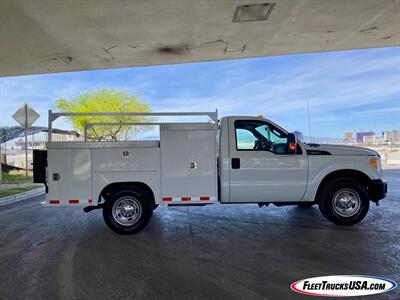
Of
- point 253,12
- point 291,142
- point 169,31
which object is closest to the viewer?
point 291,142

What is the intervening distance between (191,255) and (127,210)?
195cm

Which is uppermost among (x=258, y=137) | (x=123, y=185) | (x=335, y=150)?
(x=258, y=137)

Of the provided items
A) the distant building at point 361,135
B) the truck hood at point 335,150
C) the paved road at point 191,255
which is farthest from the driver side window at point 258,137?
the distant building at point 361,135

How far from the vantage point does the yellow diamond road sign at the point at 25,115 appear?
46.2 feet

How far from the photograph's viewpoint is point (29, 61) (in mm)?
12484

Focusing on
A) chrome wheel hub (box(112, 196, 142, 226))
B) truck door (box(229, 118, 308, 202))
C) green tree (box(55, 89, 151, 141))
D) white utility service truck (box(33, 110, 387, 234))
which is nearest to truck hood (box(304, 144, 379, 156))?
white utility service truck (box(33, 110, 387, 234))

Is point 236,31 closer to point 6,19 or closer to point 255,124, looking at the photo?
point 255,124

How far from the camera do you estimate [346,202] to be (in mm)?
6613

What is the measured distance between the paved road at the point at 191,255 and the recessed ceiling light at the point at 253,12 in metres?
5.48

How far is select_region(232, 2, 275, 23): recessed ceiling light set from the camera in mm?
8402

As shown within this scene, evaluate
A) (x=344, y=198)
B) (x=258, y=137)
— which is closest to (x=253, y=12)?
(x=258, y=137)

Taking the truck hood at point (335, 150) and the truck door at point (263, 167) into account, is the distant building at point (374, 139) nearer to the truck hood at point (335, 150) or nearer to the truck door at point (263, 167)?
the truck hood at point (335, 150)

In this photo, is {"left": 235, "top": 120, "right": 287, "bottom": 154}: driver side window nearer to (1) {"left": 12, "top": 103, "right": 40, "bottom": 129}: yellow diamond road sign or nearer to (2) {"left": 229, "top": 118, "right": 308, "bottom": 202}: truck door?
(2) {"left": 229, "top": 118, "right": 308, "bottom": 202}: truck door

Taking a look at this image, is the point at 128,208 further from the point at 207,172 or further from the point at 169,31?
the point at 169,31
